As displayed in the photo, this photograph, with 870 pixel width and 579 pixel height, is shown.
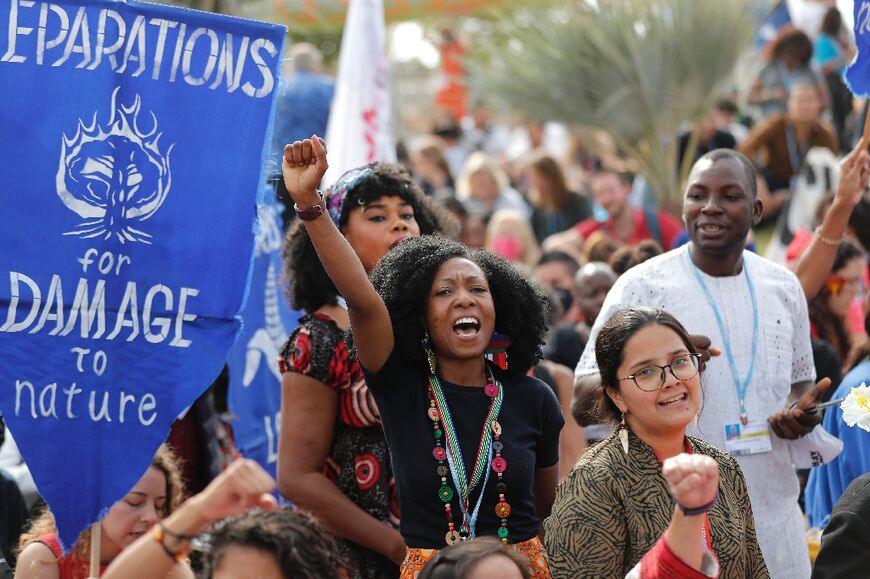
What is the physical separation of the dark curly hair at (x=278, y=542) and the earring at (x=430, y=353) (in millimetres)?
972

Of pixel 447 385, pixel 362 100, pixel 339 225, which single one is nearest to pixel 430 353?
pixel 447 385

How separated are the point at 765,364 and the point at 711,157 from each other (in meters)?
0.80

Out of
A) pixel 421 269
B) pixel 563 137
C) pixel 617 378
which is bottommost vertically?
pixel 617 378

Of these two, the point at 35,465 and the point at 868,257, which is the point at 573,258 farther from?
the point at 35,465

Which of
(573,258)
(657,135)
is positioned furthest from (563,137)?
(573,258)

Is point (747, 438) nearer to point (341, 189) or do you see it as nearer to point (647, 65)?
point (341, 189)

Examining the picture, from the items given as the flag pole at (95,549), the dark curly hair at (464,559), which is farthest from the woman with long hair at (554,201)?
the dark curly hair at (464,559)

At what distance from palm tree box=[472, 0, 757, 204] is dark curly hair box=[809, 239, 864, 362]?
9.34ft

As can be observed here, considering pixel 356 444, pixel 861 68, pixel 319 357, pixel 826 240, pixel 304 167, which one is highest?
pixel 861 68

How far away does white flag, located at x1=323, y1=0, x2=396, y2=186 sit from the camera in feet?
26.0

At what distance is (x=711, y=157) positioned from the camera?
5148 millimetres

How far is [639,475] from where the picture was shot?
12.9ft

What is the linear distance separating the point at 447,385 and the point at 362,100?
165 inches

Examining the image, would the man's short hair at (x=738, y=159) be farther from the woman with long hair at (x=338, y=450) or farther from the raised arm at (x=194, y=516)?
the raised arm at (x=194, y=516)
